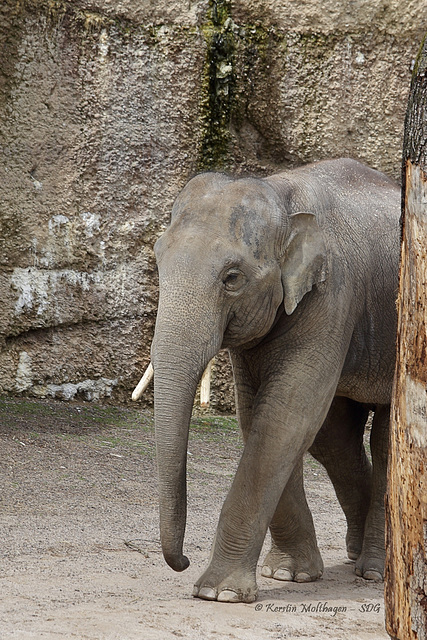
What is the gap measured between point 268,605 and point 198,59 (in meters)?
6.48

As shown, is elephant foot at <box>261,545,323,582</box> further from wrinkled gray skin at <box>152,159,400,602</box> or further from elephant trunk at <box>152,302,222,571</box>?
elephant trunk at <box>152,302,222,571</box>

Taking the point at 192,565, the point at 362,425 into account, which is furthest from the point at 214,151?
the point at 192,565

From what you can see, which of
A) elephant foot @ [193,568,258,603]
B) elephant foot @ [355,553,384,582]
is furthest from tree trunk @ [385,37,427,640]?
elephant foot @ [355,553,384,582]

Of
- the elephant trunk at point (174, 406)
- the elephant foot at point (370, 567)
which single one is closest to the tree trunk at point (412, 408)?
the elephant trunk at point (174, 406)

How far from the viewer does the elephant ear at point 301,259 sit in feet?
14.2

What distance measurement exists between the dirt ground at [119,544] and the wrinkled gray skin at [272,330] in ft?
0.84

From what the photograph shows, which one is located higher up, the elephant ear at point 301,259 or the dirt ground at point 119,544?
the elephant ear at point 301,259

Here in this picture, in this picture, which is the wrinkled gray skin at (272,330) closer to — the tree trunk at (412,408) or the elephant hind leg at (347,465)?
the elephant hind leg at (347,465)

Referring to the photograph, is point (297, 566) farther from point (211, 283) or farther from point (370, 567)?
point (211, 283)

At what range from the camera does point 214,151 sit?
31.9 ft

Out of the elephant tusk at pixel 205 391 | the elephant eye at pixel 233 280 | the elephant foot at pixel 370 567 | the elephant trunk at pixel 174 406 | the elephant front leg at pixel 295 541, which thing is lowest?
the elephant tusk at pixel 205 391

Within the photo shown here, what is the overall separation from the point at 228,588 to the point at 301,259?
146cm

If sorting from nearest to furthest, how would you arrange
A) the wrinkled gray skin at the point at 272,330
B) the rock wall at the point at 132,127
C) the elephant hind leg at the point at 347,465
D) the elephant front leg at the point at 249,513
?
the wrinkled gray skin at the point at 272,330
the elephant front leg at the point at 249,513
the elephant hind leg at the point at 347,465
the rock wall at the point at 132,127

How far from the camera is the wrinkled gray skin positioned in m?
4.02
